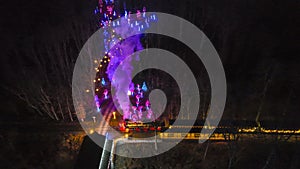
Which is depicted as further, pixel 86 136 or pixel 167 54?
pixel 167 54

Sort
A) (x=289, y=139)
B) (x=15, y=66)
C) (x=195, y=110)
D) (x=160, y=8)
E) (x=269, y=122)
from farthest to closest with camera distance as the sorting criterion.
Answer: (x=160, y=8) → (x=15, y=66) → (x=195, y=110) → (x=269, y=122) → (x=289, y=139)

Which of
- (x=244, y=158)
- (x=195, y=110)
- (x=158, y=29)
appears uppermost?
(x=158, y=29)

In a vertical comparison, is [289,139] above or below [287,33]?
below

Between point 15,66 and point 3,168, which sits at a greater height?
point 15,66

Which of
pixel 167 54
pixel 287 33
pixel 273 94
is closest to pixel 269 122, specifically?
pixel 273 94

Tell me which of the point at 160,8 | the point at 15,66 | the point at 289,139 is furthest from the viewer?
the point at 160,8

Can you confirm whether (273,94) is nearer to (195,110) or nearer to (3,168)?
(195,110)

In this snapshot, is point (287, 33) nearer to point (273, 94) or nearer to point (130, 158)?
point (273, 94)

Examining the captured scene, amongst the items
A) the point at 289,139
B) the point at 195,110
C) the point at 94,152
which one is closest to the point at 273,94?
the point at 289,139

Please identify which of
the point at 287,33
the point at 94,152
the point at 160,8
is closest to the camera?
the point at 94,152
